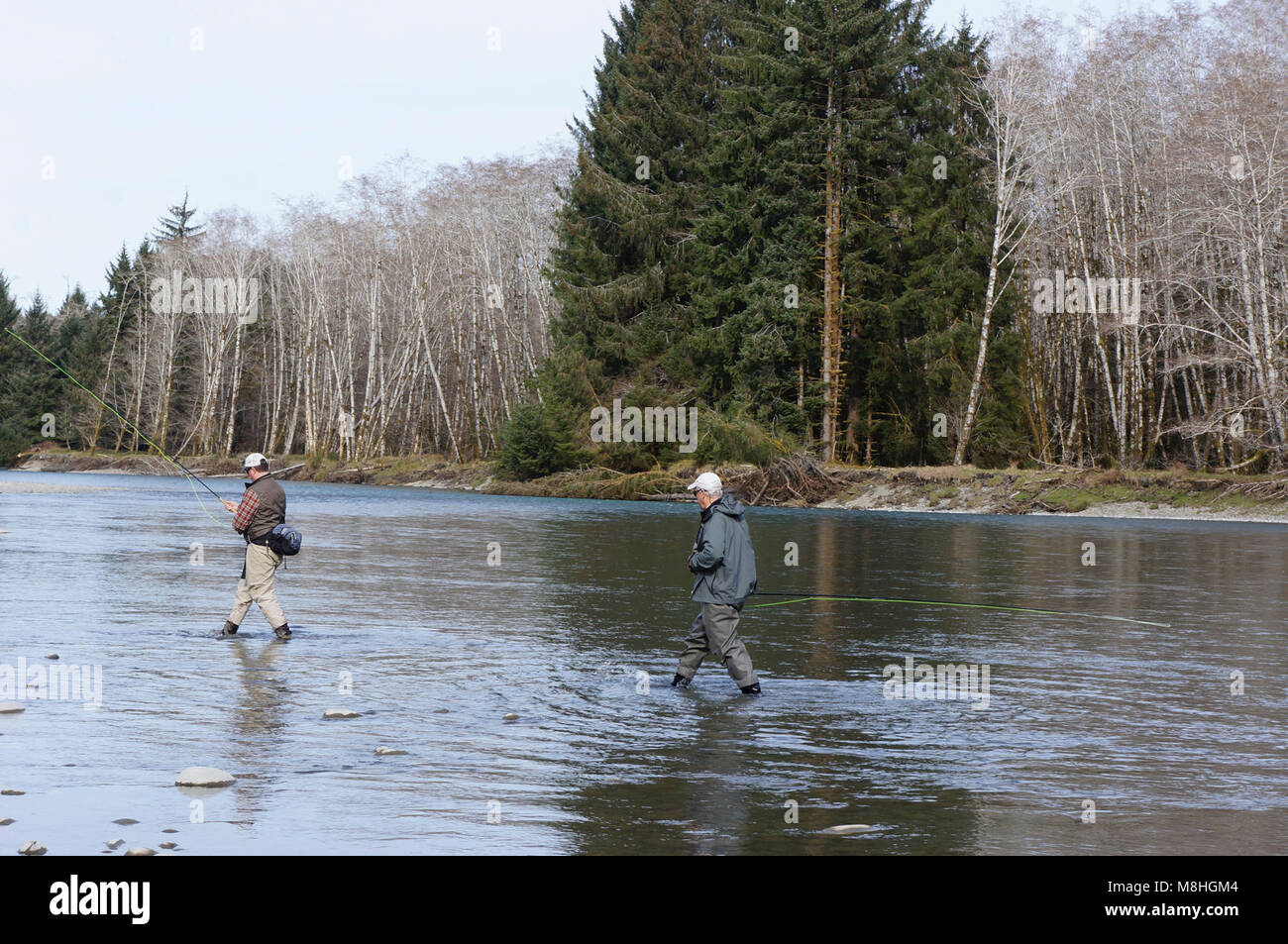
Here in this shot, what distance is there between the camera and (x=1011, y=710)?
10797mm

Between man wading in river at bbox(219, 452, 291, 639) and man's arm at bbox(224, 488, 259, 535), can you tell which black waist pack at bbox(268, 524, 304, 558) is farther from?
man's arm at bbox(224, 488, 259, 535)

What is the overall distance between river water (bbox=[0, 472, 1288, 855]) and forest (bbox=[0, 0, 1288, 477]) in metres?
24.4

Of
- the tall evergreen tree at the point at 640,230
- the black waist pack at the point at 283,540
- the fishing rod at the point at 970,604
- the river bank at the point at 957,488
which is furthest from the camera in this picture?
the tall evergreen tree at the point at 640,230

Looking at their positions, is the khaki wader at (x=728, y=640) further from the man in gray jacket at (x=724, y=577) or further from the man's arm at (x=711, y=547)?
the man's arm at (x=711, y=547)

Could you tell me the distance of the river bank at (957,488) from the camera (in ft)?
136

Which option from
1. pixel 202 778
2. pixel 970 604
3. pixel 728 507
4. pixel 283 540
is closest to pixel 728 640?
pixel 728 507

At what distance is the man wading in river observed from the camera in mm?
13938

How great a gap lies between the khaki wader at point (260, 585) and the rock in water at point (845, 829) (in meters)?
8.27

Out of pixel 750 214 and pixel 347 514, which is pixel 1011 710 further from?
pixel 750 214

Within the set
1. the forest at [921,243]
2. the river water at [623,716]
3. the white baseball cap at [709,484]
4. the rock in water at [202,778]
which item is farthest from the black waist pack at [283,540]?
the forest at [921,243]

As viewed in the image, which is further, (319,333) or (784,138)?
(319,333)

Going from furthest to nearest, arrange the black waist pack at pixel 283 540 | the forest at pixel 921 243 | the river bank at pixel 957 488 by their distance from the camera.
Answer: the forest at pixel 921 243, the river bank at pixel 957 488, the black waist pack at pixel 283 540

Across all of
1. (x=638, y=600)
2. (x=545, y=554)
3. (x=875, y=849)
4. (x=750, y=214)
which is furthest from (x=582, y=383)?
(x=875, y=849)

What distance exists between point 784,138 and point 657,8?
37.0ft
